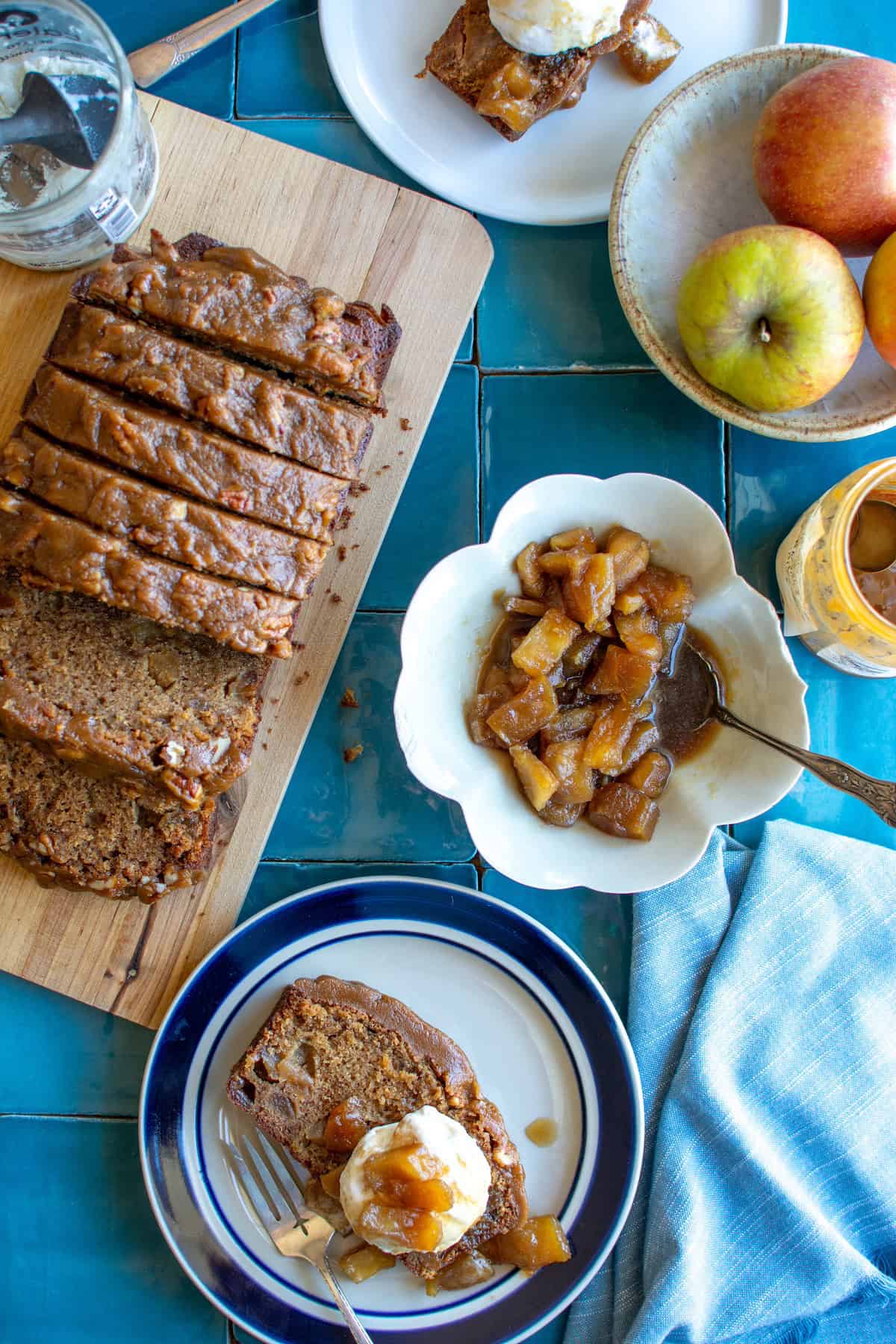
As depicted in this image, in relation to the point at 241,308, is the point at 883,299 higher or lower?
Result: higher

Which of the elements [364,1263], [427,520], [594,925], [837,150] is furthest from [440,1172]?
[837,150]

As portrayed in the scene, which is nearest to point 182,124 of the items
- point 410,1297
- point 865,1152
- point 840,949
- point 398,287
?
point 398,287

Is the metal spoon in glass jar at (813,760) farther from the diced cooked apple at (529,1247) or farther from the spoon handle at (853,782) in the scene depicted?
the diced cooked apple at (529,1247)

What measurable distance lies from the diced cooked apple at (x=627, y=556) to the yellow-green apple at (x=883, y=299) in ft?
2.10

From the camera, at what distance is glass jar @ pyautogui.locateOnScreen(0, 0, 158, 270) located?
6.46 ft

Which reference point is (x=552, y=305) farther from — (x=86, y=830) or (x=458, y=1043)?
(x=458, y=1043)

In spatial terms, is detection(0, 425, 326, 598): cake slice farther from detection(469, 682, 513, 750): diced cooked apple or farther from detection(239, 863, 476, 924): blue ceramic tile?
detection(239, 863, 476, 924): blue ceramic tile

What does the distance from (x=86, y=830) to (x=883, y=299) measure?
79.8 inches

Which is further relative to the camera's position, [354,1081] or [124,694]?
[354,1081]

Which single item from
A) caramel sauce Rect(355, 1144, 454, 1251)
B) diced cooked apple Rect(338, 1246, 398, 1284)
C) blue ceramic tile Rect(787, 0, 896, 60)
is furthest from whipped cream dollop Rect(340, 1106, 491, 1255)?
blue ceramic tile Rect(787, 0, 896, 60)

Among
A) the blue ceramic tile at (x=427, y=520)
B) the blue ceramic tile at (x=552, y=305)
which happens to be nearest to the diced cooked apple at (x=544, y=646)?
the blue ceramic tile at (x=427, y=520)

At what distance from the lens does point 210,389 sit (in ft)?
6.29

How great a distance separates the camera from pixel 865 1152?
2.26 metres

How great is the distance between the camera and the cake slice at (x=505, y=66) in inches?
82.5
